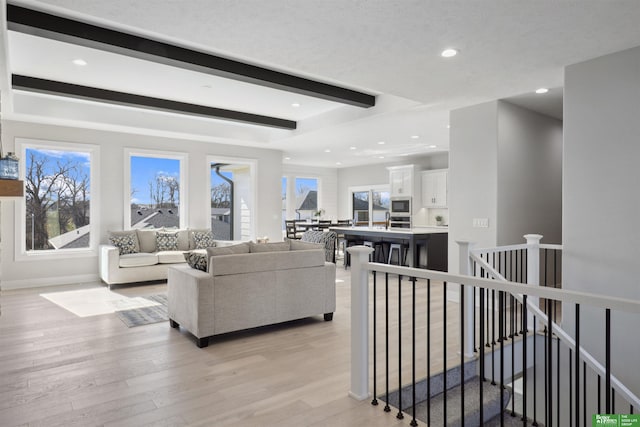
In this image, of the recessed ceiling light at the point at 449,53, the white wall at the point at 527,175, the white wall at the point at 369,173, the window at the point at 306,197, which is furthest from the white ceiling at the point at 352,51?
the window at the point at 306,197

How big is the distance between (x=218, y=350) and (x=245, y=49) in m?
2.64

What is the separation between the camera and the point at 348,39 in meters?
3.24

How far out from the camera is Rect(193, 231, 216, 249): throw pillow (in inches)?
299

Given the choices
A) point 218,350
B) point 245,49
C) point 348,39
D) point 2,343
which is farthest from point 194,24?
point 2,343

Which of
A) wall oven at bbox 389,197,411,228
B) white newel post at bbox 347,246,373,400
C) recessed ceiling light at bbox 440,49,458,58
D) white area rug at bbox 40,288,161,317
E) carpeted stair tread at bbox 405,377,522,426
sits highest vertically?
recessed ceiling light at bbox 440,49,458,58

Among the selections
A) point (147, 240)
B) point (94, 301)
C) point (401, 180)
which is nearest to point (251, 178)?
point (147, 240)

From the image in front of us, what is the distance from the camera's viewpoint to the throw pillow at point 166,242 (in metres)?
7.30

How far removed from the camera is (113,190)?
7.30m

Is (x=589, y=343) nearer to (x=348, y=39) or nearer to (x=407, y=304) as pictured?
(x=407, y=304)

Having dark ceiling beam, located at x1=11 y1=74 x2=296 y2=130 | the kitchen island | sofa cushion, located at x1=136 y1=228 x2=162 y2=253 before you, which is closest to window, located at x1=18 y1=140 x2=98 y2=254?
sofa cushion, located at x1=136 y1=228 x2=162 y2=253

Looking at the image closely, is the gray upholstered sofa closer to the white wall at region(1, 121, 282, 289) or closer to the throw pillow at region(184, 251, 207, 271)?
the throw pillow at region(184, 251, 207, 271)

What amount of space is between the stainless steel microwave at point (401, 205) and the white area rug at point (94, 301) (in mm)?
7024

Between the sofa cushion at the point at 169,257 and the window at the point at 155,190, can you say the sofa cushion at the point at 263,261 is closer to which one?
the sofa cushion at the point at 169,257

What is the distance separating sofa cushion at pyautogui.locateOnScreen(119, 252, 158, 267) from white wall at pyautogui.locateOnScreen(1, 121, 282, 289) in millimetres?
975
